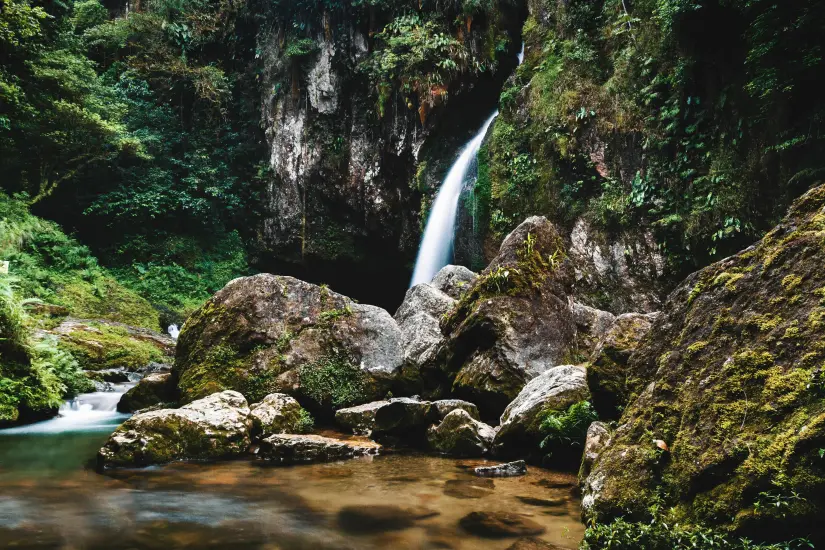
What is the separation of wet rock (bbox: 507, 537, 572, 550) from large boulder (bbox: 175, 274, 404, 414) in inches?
177

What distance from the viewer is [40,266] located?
1670 centimetres

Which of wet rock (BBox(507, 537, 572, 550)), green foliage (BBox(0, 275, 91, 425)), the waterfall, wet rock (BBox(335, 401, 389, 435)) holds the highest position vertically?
the waterfall

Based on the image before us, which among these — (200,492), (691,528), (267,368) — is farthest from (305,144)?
(691,528)

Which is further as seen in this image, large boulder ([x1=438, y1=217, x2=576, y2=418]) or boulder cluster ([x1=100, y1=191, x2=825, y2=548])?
large boulder ([x1=438, y1=217, x2=576, y2=418])

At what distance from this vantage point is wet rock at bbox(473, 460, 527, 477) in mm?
4648

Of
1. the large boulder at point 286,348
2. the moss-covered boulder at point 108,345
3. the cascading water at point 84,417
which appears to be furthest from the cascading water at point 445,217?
the cascading water at point 84,417

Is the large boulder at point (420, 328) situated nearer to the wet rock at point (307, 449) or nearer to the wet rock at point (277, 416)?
the wet rock at point (277, 416)

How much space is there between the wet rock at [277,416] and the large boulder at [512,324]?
1951mm

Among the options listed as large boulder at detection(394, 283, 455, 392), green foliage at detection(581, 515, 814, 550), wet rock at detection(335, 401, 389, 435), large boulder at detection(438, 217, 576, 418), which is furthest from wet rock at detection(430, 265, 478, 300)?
green foliage at detection(581, 515, 814, 550)

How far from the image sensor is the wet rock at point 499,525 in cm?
330

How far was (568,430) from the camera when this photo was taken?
4.91 meters

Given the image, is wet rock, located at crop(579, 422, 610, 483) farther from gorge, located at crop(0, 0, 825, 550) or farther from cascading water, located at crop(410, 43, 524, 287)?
cascading water, located at crop(410, 43, 524, 287)

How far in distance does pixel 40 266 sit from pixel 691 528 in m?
19.0

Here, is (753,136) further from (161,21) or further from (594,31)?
(161,21)
